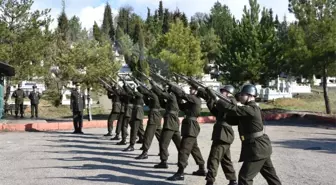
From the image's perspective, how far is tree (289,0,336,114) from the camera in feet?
85.2

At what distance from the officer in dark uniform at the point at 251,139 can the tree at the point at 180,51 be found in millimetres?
33939

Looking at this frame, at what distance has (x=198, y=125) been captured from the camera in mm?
9523

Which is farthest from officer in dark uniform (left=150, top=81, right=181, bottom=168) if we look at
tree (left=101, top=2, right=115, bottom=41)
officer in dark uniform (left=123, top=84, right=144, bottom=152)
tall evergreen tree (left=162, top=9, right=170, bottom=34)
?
tree (left=101, top=2, right=115, bottom=41)

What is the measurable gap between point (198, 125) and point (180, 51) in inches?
1304

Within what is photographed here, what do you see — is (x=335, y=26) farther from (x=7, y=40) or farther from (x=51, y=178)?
(x=51, y=178)

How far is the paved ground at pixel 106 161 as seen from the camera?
9.45 m

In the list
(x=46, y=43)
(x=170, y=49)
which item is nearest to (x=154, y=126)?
(x=46, y=43)

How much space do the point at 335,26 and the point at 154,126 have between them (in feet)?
56.8

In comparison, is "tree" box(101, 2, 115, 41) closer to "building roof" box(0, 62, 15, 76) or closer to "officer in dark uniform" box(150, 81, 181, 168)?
"building roof" box(0, 62, 15, 76)

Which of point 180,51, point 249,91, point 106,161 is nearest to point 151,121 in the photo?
point 106,161

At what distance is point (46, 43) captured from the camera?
88.1 ft

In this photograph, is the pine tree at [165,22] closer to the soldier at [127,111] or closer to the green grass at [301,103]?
the green grass at [301,103]

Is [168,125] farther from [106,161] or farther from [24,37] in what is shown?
[24,37]

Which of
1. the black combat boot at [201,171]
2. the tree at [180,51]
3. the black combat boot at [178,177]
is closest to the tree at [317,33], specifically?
the tree at [180,51]
